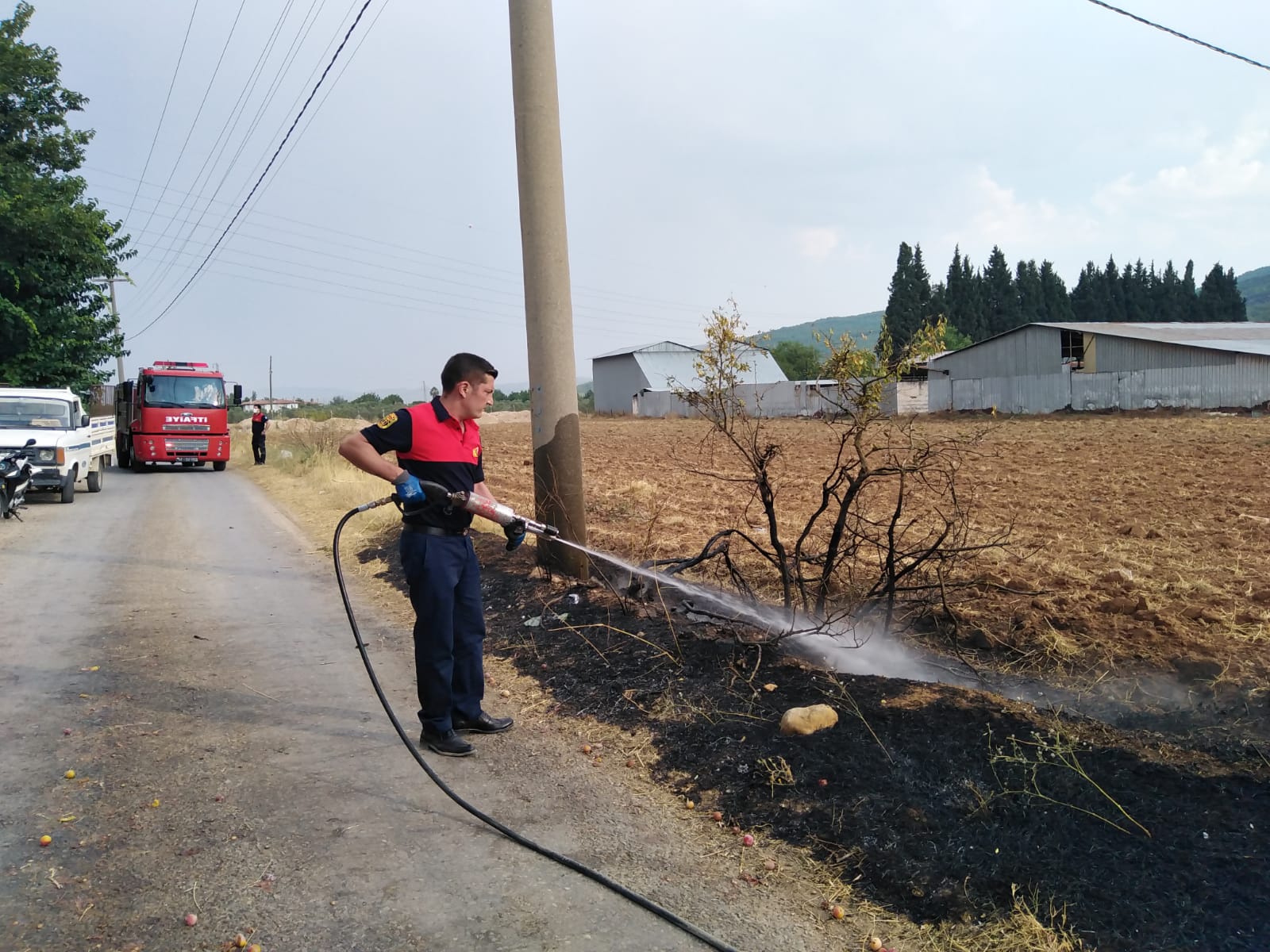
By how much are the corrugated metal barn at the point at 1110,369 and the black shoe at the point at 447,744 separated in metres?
39.1

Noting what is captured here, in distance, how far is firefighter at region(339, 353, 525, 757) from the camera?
15.0 ft

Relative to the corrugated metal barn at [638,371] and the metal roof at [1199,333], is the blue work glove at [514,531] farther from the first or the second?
the corrugated metal barn at [638,371]

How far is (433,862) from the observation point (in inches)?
139

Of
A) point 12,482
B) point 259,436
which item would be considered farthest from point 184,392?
point 12,482

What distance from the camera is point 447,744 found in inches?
182

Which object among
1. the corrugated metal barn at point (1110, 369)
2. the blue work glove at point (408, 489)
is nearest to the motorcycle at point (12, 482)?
the blue work glove at point (408, 489)

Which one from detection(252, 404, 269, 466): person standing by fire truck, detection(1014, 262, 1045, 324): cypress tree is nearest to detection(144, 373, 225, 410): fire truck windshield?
detection(252, 404, 269, 466): person standing by fire truck

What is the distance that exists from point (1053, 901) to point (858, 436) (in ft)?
9.17

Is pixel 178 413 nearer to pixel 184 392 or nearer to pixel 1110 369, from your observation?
pixel 184 392

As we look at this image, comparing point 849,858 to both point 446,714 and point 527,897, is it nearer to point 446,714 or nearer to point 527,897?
point 527,897

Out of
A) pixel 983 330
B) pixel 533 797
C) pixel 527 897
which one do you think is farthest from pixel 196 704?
pixel 983 330

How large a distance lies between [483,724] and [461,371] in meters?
1.89

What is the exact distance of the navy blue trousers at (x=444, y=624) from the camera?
15.1ft

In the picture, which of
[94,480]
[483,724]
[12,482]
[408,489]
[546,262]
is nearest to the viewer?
[408,489]
